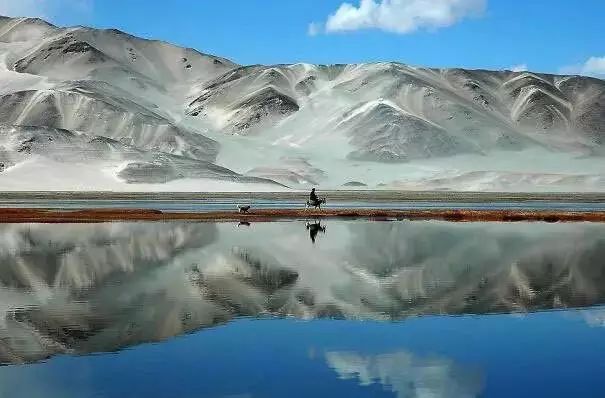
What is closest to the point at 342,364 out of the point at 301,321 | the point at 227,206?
the point at 301,321

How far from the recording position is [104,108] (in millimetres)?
193625

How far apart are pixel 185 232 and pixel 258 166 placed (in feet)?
466

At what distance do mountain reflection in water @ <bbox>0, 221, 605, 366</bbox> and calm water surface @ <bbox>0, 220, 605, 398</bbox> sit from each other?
2.5 inches

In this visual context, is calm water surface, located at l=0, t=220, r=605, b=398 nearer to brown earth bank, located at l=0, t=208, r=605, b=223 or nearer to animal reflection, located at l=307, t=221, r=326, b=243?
animal reflection, located at l=307, t=221, r=326, b=243

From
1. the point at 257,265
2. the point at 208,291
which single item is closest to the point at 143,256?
the point at 257,265

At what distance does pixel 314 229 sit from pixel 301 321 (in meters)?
27.3

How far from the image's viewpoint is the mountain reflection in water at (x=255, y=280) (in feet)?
55.7

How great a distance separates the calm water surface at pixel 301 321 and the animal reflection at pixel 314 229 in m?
6.52

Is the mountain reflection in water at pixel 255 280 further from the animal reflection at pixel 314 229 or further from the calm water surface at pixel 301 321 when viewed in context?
the animal reflection at pixel 314 229

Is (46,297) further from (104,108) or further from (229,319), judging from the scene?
(104,108)

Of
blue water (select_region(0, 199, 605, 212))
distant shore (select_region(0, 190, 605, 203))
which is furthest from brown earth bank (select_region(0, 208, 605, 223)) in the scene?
distant shore (select_region(0, 190, 605, 203))

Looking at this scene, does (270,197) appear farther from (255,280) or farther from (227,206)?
(255,280)

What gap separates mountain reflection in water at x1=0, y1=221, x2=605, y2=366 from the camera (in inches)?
668

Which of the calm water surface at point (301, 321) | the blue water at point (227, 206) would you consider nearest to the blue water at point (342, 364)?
the calm water surface at point (301, 321)
